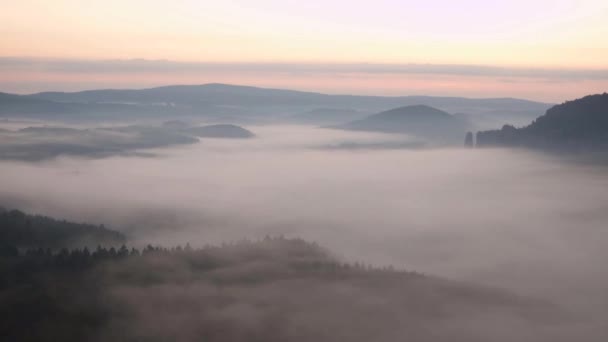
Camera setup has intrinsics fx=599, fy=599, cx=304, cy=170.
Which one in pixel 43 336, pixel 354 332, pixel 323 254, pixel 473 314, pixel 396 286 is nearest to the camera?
pixel 43 336

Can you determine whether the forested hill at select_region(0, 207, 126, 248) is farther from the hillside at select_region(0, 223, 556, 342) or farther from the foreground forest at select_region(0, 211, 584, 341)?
the hillside at select_region(0, 223, 556, 342)

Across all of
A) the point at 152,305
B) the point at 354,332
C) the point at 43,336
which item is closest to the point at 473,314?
the point at 354,332

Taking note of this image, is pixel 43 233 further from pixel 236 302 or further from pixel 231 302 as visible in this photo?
pixel 236 302

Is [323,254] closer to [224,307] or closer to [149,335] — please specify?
[224,307]

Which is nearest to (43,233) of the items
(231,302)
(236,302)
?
(231,302)

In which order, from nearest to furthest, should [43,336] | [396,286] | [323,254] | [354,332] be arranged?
[43,336] → [354,332] → [396,286] → [323,254]

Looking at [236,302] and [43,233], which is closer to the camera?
[236,302]

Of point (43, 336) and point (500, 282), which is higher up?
point (43, 336)
